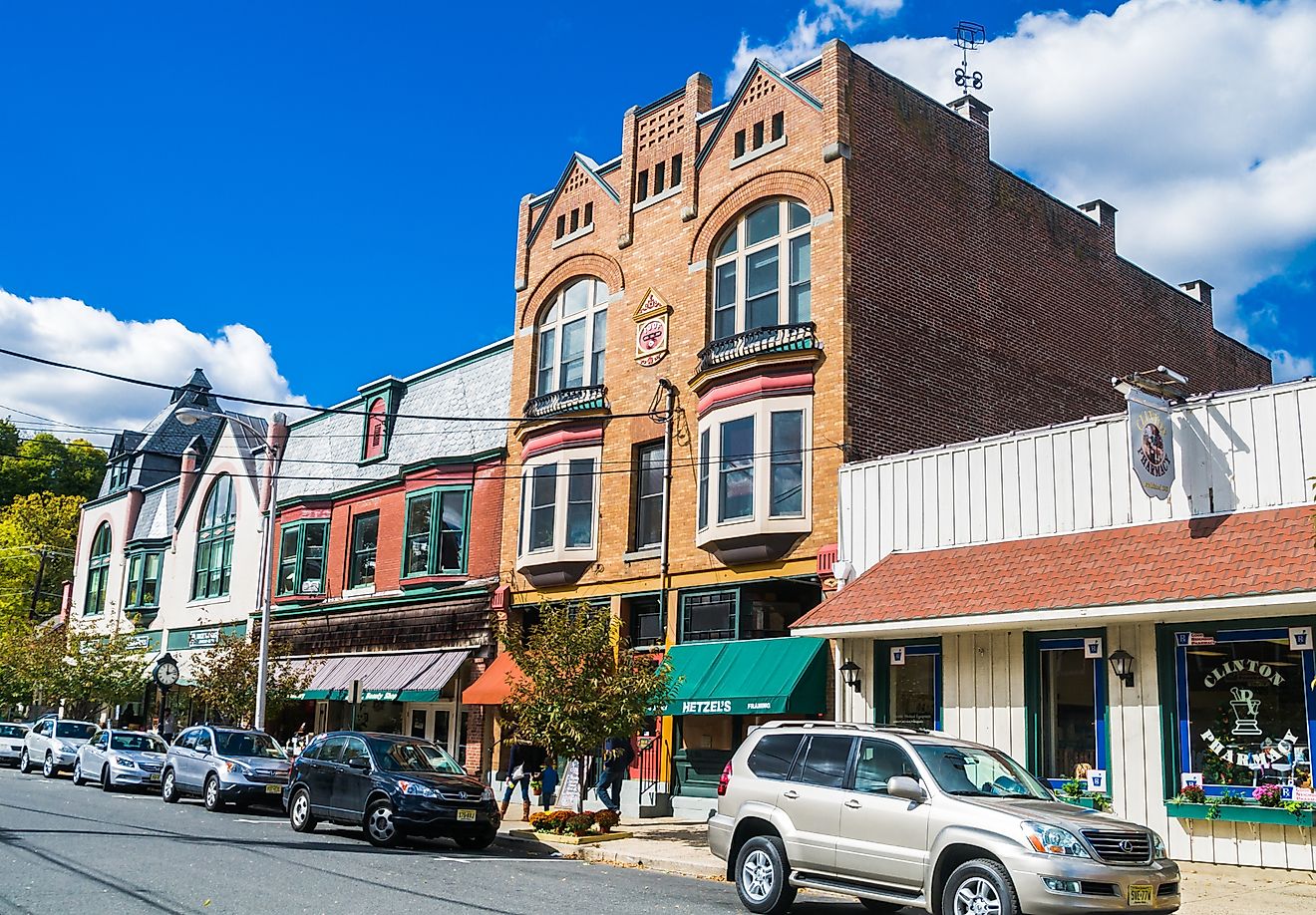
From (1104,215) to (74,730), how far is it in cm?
3075

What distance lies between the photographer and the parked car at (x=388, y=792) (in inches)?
671

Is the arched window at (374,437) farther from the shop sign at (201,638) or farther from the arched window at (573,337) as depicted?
the shop sign at (201,638)

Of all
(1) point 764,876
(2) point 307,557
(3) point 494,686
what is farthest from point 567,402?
(1) point 764,876

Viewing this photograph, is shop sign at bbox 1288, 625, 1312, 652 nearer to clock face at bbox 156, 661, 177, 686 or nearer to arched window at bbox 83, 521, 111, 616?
clock face at bbox 156, 661, 177, 686

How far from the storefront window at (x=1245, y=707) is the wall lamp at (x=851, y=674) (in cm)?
524

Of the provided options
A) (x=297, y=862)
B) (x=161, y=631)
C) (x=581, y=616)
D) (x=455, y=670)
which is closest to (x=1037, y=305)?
(x=581, y=616)

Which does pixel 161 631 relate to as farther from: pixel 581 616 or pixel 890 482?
pixel 890 482

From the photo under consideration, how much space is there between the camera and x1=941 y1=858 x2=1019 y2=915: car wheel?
A: 997 centimetres

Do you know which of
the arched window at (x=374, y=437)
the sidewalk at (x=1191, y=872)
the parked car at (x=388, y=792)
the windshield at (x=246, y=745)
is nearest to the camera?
the sidewalk at (x=1191, y=872)

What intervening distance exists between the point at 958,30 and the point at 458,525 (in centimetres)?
1647

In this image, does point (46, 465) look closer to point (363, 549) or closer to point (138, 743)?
point (363, 549)

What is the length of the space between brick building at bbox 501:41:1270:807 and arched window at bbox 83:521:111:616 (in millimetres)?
29420

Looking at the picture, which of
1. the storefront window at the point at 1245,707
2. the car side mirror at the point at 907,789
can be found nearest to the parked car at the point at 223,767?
the car side mirror at the point at 907,789

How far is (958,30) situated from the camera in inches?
1094
